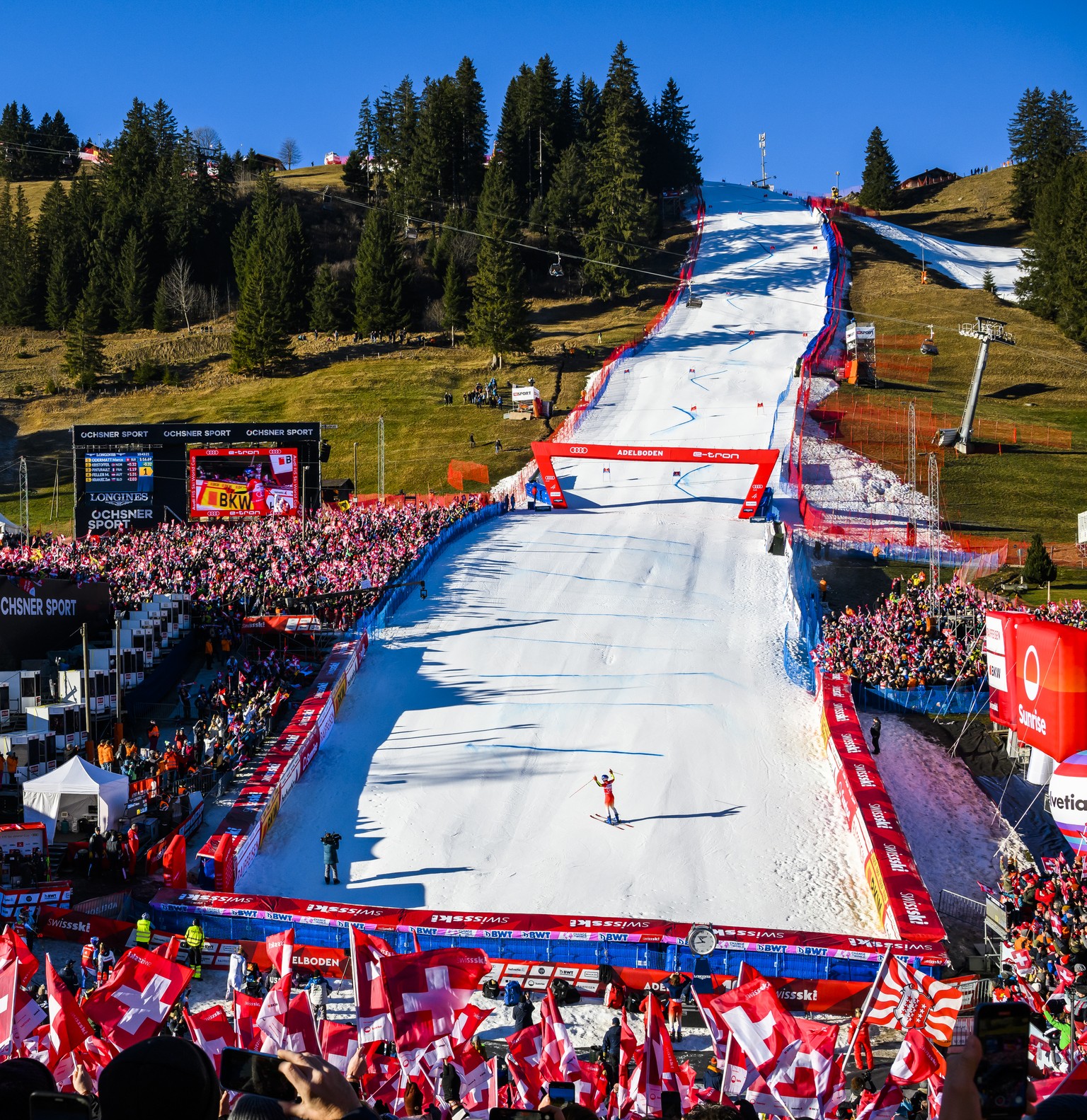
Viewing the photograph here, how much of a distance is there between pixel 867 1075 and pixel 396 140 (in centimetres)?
8586

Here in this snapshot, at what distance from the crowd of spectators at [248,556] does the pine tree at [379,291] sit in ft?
102

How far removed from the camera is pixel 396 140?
87625 millimetres

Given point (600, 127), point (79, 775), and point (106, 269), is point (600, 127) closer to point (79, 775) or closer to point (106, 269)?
point (106, 269)

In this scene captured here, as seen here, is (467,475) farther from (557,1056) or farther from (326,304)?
(557,1056)

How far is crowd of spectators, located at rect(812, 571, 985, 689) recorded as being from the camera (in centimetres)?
2542

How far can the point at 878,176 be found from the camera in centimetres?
10381

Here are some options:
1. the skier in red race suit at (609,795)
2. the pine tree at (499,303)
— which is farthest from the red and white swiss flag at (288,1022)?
the pine tree at (499,303)

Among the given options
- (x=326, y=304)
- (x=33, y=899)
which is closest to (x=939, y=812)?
(x=33, y=899)

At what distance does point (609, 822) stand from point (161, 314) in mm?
64822

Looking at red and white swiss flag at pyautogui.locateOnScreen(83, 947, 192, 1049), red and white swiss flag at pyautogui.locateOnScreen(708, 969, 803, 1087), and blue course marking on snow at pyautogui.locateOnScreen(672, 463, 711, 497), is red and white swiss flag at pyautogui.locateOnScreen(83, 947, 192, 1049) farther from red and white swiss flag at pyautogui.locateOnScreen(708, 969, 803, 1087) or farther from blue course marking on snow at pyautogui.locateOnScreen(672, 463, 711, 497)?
blue course marking on snow at pyautogui.locateOnScreen(672, 463, 711, 497)

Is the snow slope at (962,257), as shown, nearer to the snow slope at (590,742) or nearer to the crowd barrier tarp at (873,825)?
the snow slope at (590,742)

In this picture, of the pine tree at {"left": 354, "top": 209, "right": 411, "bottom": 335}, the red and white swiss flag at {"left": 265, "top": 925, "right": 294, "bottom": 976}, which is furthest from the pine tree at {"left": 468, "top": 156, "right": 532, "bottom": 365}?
the red and white swiss flag at {"left": 265, "top": 925, "right": 294, "bottom": 976}

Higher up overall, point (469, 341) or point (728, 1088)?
point (469, 341)

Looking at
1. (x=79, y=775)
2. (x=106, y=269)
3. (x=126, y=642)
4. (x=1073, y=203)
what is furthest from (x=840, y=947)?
(x=106, y=269)
